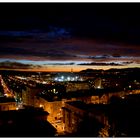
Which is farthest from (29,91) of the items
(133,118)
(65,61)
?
(133,118)

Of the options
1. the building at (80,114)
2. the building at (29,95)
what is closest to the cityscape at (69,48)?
the building at (80,114)

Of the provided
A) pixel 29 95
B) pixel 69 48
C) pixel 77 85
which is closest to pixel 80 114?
pixel 69 48

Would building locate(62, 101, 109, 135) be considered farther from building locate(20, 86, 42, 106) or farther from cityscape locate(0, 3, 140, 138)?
building locate(20, 86, 42, 106)

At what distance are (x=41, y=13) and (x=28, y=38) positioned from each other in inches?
33.4

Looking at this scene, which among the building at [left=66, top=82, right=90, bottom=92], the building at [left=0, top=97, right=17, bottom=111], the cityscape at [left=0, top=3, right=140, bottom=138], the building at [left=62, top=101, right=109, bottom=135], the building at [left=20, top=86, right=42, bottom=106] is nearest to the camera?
the cityscape at [left=0, top=3, right=140, bottom=138]

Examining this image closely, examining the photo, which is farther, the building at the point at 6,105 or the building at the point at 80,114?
the building at the point at 6,105

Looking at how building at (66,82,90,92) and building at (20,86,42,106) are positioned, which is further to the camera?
building at (66,82,90,92)

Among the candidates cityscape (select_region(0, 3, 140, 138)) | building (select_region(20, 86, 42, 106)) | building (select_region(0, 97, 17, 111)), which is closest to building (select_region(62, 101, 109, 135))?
cityscape (select_region(0, 3, 140, 138))

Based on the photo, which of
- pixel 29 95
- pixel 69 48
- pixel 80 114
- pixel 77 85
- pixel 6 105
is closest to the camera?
pixel 69 48

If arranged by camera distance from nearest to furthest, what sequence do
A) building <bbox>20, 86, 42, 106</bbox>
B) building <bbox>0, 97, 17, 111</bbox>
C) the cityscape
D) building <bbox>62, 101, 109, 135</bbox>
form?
the cityscape → building <bbox>62, 101, 109, 135</bbox> → building <bbox>0, 97, 17, 111</bbox> → building <bbox>20, 86, 42, 106</bbox>

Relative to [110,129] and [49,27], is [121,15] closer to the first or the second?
[49,27]

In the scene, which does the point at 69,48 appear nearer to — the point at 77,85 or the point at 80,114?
the point at 80,114

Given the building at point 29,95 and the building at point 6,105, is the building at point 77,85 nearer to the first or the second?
the building at point 29,95

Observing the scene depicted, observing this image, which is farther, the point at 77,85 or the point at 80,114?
the point at 77,85
